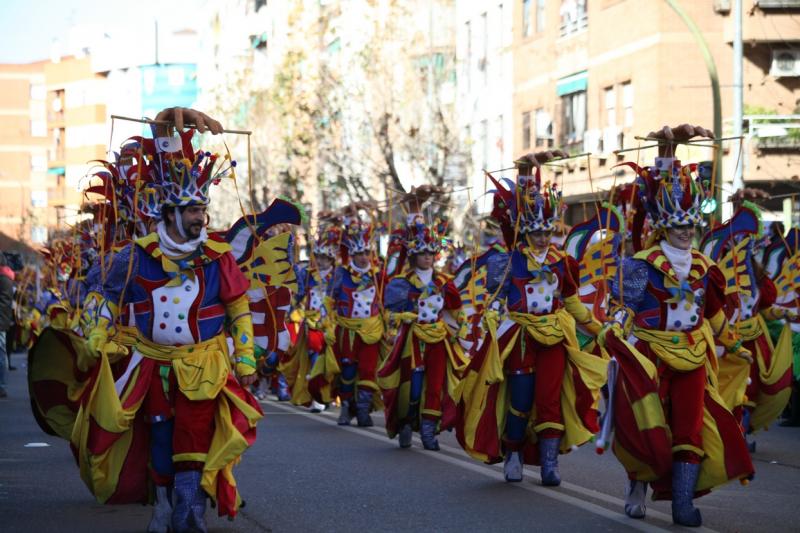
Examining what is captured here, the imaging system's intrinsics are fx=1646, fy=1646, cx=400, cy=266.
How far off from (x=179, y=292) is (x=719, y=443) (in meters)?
3.21

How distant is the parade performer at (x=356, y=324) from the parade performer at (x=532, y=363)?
207 inches

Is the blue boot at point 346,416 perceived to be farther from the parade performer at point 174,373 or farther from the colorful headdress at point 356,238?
the parade performer at point 174,373

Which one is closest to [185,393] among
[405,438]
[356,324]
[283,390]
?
[405,438]

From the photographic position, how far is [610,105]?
117ft

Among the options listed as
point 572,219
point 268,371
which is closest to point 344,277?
point 268,371

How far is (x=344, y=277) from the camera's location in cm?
1791

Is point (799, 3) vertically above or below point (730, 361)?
above

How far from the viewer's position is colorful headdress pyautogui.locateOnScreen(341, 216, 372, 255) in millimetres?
18000

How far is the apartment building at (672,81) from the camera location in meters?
32.7

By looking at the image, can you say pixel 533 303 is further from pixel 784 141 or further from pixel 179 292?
pixel 784 141

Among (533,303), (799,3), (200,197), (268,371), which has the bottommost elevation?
(268,371)

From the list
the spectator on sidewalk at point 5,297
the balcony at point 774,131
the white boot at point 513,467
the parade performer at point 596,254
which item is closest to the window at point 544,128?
the balcony at point 774,131

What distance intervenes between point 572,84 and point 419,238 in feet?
77.2

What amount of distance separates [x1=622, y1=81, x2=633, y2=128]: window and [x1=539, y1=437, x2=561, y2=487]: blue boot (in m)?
23.6
